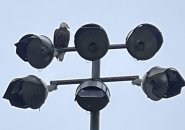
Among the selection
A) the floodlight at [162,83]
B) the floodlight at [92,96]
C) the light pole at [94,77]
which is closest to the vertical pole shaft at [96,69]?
the light pole at [94,77]

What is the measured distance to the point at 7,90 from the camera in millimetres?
4617

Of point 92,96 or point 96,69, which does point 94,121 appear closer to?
point 92,96

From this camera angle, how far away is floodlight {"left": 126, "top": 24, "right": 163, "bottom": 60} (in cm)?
454

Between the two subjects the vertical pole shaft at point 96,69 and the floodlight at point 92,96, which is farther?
the vertical pole shaft at point 96,69

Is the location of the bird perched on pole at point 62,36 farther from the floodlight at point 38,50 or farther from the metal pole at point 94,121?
the metal pole at point 94,121

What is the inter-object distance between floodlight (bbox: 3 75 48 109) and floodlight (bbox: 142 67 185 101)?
90 cm

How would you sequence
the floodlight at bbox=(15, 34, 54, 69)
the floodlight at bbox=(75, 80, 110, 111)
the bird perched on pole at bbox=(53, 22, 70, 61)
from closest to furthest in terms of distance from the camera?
1. the floodlight at bbox=(75, 80, 110, 111)
2. the floodlight at bbox=(15, 34, 54, 69)
3. the bird perched on pole at bbox=(53, 22, 70, 61)

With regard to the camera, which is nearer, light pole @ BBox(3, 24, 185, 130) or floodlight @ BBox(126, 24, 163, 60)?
light pole @ BBox(3, 24, 185, 130)

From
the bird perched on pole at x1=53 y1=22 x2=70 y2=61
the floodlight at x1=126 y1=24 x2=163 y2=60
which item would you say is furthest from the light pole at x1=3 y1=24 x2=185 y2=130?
the bird perched on pole at x1=53 y1=22 x2=70 y2=61

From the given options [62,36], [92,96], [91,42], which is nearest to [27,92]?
[92,96]

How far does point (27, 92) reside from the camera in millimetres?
4547

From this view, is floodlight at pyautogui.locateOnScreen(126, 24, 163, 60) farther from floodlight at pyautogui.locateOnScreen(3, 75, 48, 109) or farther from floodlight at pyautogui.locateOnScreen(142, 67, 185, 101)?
floodlight at pyautogui.locateOnScreen(3, 75, 48, 109)

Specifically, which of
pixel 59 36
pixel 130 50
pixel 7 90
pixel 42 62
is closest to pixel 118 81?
pixel 130 50

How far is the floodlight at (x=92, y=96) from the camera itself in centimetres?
433
